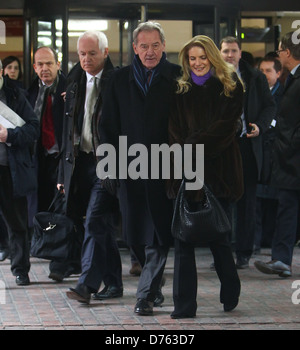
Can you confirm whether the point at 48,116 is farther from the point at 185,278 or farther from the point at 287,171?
the point at 185,278

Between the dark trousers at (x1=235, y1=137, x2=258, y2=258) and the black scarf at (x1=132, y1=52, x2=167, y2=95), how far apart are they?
2466 mm

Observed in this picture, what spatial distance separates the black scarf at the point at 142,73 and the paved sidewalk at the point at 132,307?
1.68 metres

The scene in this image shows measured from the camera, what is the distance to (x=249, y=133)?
9.47m

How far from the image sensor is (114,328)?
21.9ft

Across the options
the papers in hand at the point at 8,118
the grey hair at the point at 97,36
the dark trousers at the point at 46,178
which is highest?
the grey hair at the point at 97,36

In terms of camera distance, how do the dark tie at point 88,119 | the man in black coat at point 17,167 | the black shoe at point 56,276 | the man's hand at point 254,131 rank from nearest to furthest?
the dark tie at point 88,119 → the man in black coat at point 17,167 → the black shoe at point 56,276 → the man's hand at point 254,131

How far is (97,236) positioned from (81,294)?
0.48m

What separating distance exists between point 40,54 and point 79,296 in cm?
305

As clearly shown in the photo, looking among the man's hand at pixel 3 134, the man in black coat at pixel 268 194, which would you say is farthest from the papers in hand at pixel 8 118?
the man in black coat at pixel 268 194

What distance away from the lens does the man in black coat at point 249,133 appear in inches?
374

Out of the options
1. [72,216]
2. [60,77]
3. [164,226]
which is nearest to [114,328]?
[164,226]

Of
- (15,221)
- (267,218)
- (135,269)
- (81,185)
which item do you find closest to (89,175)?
(81,185)

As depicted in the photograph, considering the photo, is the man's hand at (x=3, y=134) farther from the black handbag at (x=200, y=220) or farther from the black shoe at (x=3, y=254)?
the black shoe at (x=3, y=254)
